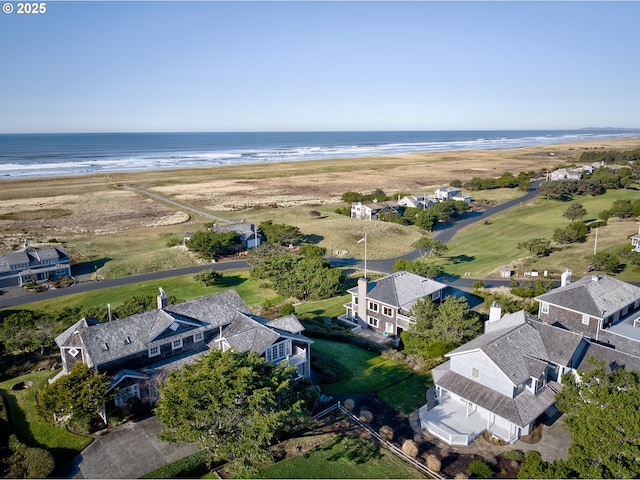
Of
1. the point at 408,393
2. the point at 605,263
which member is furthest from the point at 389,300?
the point at 605,263

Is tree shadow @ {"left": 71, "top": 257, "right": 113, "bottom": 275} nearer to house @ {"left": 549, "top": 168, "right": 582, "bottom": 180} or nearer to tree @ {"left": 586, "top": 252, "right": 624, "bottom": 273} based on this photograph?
tree @ {"left": 586, "top": 252, "right": 624, "bottom": 273}

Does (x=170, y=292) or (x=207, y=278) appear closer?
(x=170, y=292)

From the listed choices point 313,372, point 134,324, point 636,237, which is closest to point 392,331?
point 313,372

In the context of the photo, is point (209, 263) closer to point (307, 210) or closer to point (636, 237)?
point (307, 210)

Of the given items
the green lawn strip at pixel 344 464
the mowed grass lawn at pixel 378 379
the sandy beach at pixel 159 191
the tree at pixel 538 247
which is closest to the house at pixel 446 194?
the sandy beach at pixel 159 191

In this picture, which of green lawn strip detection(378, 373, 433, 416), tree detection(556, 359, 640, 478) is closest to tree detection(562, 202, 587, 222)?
green lawn strip detection(378, 373, 433, 416)

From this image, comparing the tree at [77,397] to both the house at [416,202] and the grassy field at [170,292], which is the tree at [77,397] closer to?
the grassy field at [170,292]

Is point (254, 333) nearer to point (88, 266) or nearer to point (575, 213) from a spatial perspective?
point (88, 266)
